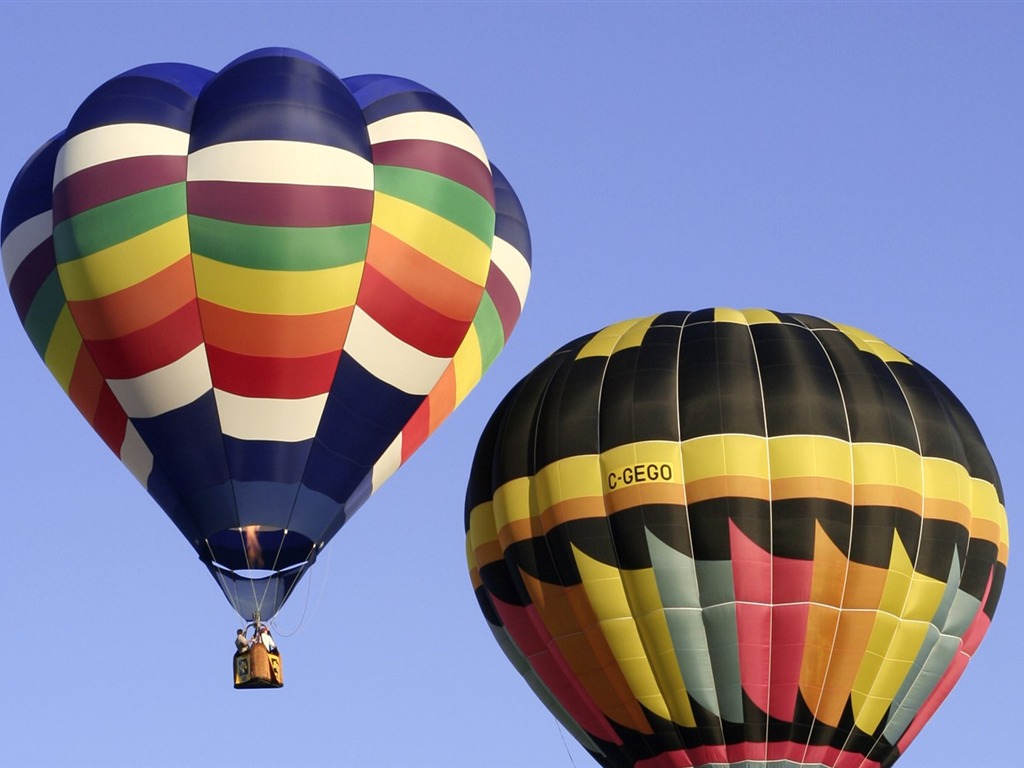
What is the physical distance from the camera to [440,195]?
25.9 m

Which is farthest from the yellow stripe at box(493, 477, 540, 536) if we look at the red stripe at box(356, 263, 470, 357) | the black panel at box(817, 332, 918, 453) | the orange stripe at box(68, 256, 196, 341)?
the orange stripe at box(68, 256, 196, 341)

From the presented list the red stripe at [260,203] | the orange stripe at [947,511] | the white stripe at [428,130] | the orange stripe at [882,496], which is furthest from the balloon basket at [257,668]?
the orange stripe at [947,511]

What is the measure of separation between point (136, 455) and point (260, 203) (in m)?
2.56

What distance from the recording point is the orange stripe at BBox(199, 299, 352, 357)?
25.1 metres

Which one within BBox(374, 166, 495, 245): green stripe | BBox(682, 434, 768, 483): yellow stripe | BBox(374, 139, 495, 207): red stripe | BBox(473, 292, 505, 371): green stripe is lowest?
BBox(682, 434, 768, 483): yellow stripe

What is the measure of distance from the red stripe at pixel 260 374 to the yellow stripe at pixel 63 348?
133 centimetres

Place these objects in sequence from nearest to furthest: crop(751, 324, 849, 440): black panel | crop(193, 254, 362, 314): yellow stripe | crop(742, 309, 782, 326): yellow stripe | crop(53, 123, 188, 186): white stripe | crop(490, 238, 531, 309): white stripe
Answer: crop(751, 324, 849, 440): black panel → crop(193, 254, 362, 314): yellow stripe → crop(53, 123, 188, 186): white stripe → crop(742, 309, 782, 326): yellow stripe → crop(490, 238, 531, 309): white stripe

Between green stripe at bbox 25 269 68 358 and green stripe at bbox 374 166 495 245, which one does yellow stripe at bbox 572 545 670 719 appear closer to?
green stripe at bbox 374 166 495 245

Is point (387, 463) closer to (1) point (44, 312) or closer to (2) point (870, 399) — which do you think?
(1) point (44, 312)

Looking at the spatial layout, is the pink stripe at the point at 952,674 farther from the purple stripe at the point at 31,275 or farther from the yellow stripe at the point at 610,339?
the purple stripe at the point at 31,275

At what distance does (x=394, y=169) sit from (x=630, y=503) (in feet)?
11.8

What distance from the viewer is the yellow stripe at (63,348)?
25.7 meters

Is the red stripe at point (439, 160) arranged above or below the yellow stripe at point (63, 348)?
above

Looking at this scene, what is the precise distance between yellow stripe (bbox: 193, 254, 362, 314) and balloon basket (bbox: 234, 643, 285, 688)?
9.42 ft
